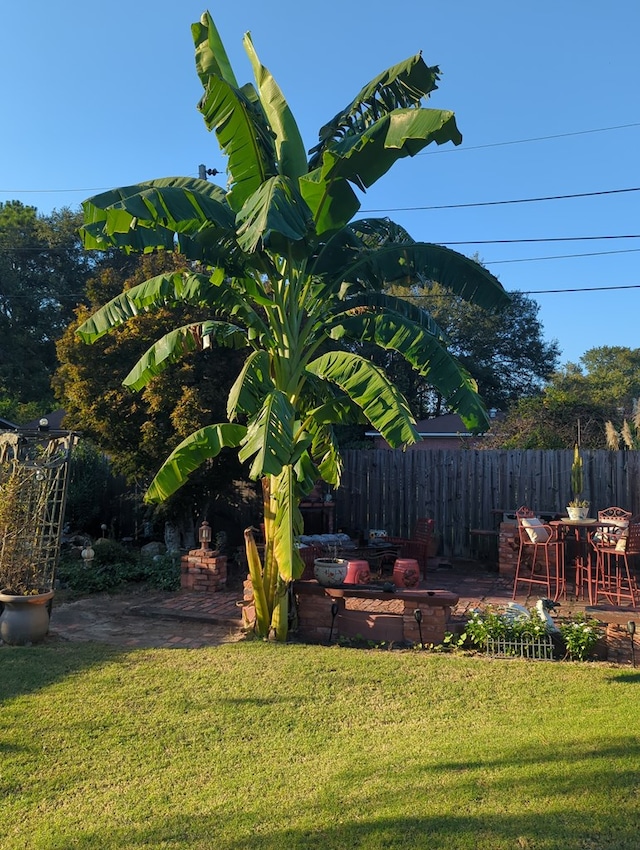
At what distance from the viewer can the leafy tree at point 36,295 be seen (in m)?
26.8

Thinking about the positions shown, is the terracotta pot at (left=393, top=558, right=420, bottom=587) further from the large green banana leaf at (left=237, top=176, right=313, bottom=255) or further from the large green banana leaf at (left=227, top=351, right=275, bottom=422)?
the large green banana leaf at (left=237, top=176, right=313, bottom=255)

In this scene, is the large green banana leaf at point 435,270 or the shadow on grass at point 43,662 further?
the large green banana leaf at point 435,270

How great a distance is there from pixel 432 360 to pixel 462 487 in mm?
5730

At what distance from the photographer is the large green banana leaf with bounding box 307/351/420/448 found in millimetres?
5238

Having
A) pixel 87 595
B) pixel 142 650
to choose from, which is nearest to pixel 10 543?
pixel 142 650

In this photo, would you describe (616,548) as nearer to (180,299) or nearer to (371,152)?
(371,152)

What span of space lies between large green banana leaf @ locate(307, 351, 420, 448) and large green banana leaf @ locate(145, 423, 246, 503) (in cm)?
98

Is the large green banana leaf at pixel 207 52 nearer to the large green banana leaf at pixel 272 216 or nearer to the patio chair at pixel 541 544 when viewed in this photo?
the large green banana leaf at pixel 272 216

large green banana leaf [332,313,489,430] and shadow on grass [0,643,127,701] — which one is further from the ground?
large green banana leaf [332,313,489,430]

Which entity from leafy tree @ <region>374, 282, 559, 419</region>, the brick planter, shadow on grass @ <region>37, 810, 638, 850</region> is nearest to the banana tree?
the brick planter

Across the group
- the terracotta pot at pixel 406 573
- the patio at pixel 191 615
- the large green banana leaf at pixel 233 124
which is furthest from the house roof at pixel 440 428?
the large green banana leaf at pixel 233 124

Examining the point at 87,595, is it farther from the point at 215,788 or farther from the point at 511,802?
the point at 511,802

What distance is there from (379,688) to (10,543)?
4000 mm

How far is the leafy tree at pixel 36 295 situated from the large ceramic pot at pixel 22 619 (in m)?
20.7
